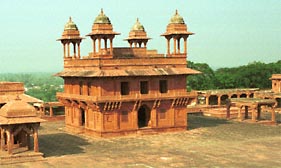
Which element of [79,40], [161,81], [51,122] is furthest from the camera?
[51,122]

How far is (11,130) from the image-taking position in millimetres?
30031

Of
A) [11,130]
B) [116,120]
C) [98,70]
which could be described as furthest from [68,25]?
[11,130]

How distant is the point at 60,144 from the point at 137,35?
17.3 meters

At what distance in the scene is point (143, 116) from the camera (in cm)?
4466

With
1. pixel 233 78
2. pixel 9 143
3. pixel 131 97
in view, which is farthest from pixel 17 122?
pixel 233 78

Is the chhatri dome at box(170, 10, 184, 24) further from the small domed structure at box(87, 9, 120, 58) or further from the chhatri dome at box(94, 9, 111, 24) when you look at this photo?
the chhatri dome at box(94, 9, 111, 24)

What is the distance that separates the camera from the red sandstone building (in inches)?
1550

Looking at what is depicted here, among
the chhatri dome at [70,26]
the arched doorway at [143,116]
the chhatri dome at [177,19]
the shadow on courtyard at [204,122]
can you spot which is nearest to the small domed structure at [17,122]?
the arched doorway at [143,116]

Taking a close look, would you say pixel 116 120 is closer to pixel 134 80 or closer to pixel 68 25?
pixel 134 80

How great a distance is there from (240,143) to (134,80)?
9976mm

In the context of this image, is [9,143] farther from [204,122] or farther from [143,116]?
[204,122]

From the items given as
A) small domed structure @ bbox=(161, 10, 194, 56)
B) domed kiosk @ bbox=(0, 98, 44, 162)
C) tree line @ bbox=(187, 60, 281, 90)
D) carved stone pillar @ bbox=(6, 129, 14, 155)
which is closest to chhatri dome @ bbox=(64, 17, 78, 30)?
small domed structure @ bbox=(161, 10, 194, 56)

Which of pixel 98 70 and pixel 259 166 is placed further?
pixel 98 70

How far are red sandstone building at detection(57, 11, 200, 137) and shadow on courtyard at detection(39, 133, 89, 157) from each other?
2.13 meters
